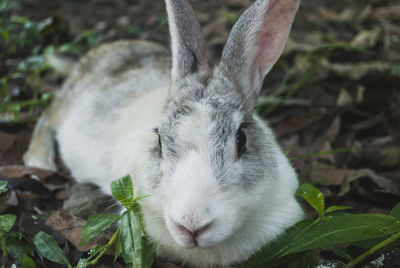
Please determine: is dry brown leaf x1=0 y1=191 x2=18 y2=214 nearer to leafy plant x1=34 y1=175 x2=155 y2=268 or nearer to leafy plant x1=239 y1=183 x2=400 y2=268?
leafy plant x1=34 y1=175 x2=155 y2=268

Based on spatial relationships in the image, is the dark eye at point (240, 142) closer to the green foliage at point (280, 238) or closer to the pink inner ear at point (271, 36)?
the green foliage at point (280, 238)

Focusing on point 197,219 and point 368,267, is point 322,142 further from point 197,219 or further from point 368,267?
point 197,219

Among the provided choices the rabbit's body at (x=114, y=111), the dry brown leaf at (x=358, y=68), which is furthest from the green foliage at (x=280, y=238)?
the dry brown leaf at (x=358, y=68)

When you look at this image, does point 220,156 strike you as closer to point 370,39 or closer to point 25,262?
point 25,262

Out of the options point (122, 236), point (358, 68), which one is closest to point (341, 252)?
point (122, 236)

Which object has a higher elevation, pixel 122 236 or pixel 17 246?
pixel 122 236
